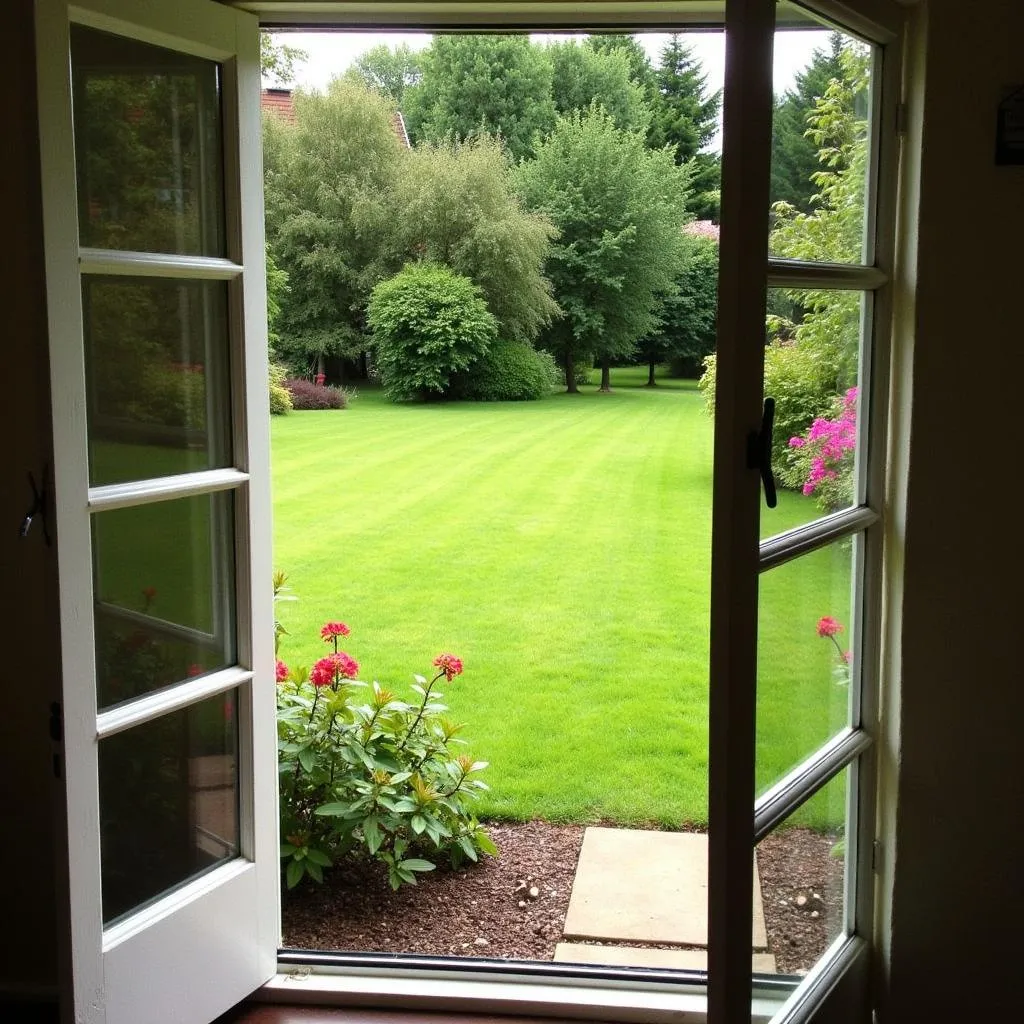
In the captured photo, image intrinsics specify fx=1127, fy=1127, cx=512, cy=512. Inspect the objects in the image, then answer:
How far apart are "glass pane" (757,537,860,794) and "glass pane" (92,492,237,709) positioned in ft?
3.56

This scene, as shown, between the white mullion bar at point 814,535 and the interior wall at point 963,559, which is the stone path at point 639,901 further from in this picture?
the white mullion bar at point 814,535

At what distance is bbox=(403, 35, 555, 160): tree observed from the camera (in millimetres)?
13188

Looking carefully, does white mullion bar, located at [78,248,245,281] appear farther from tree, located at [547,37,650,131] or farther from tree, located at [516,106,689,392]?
tree, located at [547,37,650,131]

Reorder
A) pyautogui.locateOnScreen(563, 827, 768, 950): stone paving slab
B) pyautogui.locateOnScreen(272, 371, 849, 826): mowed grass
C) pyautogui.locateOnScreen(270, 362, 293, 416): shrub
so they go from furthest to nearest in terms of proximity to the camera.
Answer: pyautogui.locateOnScreen(270, 362, 293, 416): shrub, pyautogui.locateOnScreen(272, 371, 849, 826): mowed grass, pyautogui.locateOnScreen(563, 827, 768, 950): stone paving slab

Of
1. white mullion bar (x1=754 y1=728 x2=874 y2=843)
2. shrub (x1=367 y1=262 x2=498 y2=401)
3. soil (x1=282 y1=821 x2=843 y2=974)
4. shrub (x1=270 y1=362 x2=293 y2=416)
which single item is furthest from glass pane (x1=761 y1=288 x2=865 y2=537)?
shrub (x1=367 y1=262 x2=498 y2=401)

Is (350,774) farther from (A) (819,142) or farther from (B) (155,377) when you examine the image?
(A) (819,142)

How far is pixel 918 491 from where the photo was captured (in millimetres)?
1894

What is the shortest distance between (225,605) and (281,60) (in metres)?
11.1

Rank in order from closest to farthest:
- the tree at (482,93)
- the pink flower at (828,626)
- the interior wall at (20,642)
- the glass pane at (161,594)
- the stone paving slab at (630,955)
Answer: the pink flower at (828,626) < the glass pane at (161,594) < the interior wall at (20,642) < the stone paving slab at (630,955) < the tree at (482,93)

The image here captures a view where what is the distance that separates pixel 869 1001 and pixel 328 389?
36.0 feet

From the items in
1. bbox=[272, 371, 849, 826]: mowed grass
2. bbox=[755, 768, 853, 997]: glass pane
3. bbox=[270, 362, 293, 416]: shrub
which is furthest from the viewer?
bbox=[270, 362, 293, 416]: shrub

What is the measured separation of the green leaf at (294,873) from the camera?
117 inches

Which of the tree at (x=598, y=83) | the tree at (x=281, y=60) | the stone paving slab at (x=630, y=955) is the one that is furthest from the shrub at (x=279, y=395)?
the stone paving slab at (x=630, y=955)

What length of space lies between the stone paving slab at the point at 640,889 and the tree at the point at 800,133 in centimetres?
185
